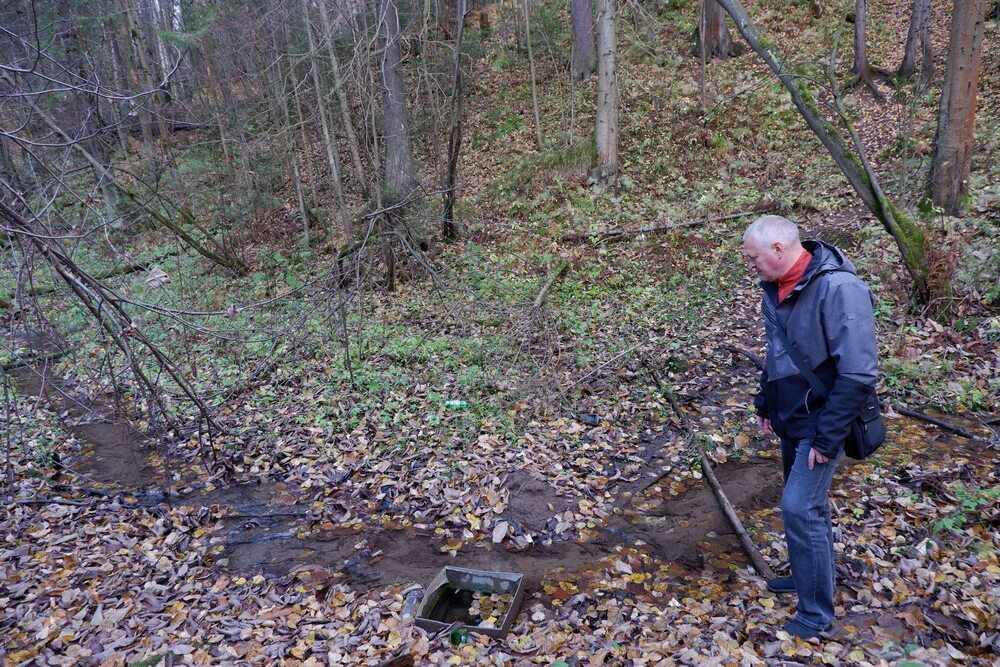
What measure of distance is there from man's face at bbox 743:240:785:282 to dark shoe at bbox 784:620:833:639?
1.97m

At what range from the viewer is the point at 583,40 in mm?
17234

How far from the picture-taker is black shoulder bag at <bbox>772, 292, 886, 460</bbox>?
3.10 m

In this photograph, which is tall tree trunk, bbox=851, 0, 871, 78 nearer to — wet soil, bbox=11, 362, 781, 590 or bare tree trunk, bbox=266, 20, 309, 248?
wet soil, bbox=11, 362, 781, 590

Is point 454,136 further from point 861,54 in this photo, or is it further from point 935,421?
point 861,54

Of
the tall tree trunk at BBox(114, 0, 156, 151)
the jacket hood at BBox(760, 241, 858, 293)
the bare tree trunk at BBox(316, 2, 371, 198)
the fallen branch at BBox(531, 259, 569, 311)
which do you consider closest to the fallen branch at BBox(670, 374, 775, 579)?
the jacket hood at BBox(760, 241, 858, 293)

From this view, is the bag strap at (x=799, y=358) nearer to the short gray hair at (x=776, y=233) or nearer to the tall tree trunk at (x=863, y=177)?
the short gray hair at (x=776, y=233)

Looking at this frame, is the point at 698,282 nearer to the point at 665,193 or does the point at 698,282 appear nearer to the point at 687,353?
the point at 687,353

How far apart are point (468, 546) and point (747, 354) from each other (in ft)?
14.2

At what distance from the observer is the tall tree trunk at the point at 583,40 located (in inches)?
665

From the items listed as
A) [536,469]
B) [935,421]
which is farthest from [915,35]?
[536,469]

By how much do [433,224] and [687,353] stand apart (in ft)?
20.9

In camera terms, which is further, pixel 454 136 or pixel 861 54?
pixel 861 54

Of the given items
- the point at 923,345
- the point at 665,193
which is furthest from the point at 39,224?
the point at 665,193

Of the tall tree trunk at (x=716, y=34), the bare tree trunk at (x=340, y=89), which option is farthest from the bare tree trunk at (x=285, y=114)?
the tall tree trunk at (x=716, y=34)
